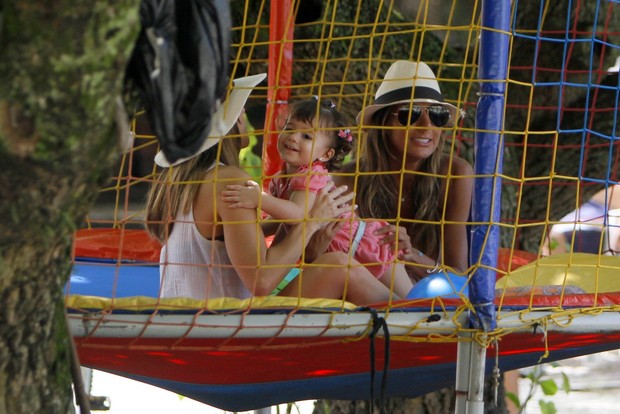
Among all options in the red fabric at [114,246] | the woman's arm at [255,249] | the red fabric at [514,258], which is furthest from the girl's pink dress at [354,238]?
the red fabric at [114,246]

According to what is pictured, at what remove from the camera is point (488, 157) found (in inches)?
115

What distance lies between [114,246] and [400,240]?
55.8 inches

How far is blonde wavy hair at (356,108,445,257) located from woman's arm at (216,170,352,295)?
2.11 ft

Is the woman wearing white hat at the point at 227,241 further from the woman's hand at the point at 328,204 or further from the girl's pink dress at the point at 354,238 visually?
the girl's pink dress at the point at 354,238

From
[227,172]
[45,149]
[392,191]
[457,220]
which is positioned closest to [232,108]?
[227,172]

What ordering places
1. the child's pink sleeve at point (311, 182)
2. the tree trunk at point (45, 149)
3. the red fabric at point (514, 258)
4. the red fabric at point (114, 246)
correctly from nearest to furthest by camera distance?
the tree trunk at point (45, 149)
the child's pink sleeve at point (311, 182)
the red fabric at point (514, 258)
the red fabric at point (114, 246)

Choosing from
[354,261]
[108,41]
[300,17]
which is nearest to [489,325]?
[354,261]

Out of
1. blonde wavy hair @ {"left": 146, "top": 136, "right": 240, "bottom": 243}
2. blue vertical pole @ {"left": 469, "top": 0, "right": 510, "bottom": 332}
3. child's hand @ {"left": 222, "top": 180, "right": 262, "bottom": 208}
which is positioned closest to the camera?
blue vertical pole @ {"left": 469, "top": 0, "right": 510, "bottom": 332}

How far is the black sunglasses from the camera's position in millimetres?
3691

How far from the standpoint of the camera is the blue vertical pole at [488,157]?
2.88m

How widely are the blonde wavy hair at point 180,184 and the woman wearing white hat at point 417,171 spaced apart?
0.64m

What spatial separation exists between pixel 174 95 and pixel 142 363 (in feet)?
4.94

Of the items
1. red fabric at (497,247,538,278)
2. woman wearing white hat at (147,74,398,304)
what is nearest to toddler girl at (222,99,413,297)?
woman wearing white hat at (147,74,398,304)

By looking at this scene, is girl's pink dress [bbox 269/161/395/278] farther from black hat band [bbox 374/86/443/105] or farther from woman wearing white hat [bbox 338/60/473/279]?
black hat band [bbox 374/86/443/105]
